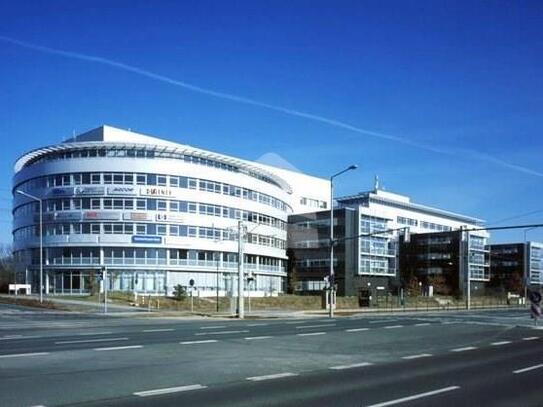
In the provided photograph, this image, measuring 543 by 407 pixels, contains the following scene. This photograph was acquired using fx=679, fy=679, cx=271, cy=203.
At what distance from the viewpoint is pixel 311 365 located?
1574 cm

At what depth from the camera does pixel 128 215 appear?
7625 cm

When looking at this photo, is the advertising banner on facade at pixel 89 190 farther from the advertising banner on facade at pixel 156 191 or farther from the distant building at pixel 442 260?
the distant building at pixel 442 260

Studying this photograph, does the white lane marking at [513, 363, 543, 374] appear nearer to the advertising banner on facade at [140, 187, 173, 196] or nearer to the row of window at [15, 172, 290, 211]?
the advertising banner on facade at [140, 187, 173, 196]

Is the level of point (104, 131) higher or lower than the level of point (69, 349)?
higher

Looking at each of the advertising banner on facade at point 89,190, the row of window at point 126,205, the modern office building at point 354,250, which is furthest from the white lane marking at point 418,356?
the modern office building at point 354,250

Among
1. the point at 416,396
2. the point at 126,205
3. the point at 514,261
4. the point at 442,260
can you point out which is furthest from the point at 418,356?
the point at 514,261

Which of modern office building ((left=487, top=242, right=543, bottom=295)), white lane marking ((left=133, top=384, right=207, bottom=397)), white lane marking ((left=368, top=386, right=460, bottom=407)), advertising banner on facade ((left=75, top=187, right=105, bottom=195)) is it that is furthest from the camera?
modern office building ((left=487, top=242, right=543, bottom=295))

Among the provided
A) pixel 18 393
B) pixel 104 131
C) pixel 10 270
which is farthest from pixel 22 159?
pixel 18 393

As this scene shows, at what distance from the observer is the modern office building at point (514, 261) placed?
14362cm

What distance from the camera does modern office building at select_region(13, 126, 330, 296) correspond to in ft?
250

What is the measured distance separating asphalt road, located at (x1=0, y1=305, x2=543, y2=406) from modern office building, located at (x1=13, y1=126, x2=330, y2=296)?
172 ft

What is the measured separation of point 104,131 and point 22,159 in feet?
36.8

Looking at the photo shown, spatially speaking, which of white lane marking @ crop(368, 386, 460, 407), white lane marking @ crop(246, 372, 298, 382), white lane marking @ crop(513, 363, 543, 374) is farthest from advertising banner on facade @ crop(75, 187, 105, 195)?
white lane marking @ crop(368, 386, 460, 407)

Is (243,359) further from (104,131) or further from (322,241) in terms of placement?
(322,241)
